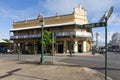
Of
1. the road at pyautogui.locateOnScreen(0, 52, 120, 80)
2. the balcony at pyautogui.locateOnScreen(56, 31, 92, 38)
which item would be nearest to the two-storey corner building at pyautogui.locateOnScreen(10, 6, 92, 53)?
the balcony at pyautogui.locateOnScreen(56, 31, 92, 38)

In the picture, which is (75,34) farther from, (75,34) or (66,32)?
(66,32)

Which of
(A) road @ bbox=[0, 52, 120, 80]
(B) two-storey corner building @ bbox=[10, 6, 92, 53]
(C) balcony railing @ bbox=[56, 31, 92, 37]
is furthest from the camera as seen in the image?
(B) two-storey corner building @ bbox=[10, 6, 92, 53]

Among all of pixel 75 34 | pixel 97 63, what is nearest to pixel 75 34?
pixel 75 34

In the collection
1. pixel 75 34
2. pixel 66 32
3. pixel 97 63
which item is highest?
pixel 66 32

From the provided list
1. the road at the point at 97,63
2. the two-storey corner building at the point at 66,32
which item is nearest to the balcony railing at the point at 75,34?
the two-storey corner building at the point at 66,32

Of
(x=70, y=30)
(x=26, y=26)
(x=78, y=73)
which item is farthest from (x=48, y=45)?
(x=78, y=73)

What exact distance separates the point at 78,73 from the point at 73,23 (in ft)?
127

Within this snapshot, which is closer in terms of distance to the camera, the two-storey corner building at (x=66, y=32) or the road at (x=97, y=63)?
the road at (x=97, y=63)

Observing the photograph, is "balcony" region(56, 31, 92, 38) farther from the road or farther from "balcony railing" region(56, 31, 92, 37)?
the road

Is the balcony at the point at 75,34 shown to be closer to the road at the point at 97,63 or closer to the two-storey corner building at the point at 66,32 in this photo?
the two-storey corner building at the point at 66,32

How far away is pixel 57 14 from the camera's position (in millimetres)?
59031

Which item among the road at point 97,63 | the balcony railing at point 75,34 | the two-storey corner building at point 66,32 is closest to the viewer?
the road at point 97,63

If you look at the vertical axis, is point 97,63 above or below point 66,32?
below

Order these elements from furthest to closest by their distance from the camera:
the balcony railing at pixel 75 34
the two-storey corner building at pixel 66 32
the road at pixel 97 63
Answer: the two-storey corner building at pixel 66 32
the balcony railing at pixel 75 34
the road at pixel 97 63
